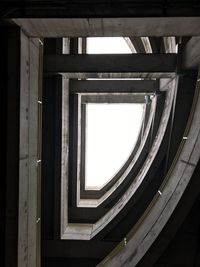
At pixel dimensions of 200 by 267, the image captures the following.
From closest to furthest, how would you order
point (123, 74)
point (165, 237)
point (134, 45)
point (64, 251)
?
point (165, 237) < point (123, 74) < point (64, 251) < point (134, 45)

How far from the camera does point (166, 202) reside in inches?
211

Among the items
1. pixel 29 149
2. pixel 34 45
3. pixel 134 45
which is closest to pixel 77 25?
pixel 34 45

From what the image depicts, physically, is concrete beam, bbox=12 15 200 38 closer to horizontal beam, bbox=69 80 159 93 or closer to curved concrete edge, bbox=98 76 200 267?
curved concrete edge, bbox=98 76 200 267

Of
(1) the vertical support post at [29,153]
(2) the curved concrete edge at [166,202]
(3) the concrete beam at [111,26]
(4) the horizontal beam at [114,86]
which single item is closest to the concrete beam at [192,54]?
(2) the curved concrete edge at [166,202]

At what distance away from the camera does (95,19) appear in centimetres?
327

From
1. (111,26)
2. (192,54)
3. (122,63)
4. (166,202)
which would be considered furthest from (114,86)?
(111,26)

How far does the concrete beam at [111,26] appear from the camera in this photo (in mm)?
3288

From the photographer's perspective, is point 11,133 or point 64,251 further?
point 64,251

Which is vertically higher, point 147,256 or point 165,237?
point 165,237

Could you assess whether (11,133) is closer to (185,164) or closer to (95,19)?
(95,19)

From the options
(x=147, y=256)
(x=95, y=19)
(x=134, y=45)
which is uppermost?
(x=134, y=45)

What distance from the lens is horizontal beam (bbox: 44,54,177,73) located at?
700 centimetres

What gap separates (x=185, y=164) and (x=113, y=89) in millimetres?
5373

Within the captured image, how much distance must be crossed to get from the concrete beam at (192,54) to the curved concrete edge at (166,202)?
123 centimetres
